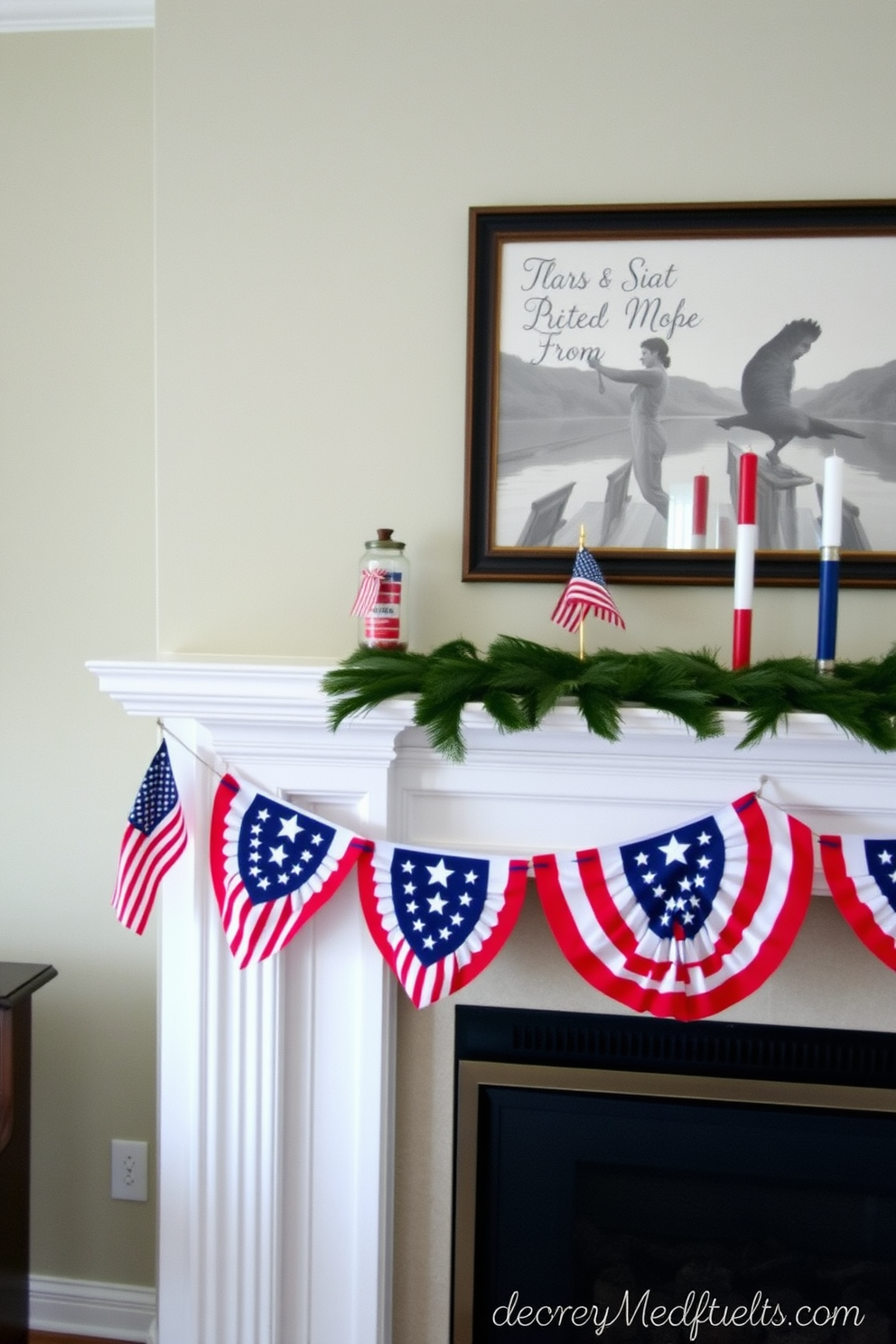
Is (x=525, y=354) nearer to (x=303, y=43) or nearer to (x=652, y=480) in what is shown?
(x=652, y=480)

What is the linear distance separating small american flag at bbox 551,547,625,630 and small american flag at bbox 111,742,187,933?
2.11 feet

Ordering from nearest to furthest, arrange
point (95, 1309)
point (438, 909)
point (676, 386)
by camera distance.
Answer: point (438, 909) → point (676, 386) → point (95, 1309)

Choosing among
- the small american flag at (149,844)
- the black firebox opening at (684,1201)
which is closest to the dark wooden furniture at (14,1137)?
the small american flag at (149,844)

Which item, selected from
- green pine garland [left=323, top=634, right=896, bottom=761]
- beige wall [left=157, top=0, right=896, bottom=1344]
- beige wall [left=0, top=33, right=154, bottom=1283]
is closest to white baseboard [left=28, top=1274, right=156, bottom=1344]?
beige wall [left=0, top=33, right=154, bottom=1283]

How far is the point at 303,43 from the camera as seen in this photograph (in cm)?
161

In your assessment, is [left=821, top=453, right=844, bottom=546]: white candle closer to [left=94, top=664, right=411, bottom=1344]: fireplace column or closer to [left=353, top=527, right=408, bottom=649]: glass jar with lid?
[left=353, top=527, right=408, bottom=649]: glass jar with lid

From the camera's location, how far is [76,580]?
203 centimetres

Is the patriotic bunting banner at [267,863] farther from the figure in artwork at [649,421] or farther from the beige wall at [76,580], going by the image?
the figure in artwork at [649,421]

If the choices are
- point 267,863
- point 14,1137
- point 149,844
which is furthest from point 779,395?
point 14,1137

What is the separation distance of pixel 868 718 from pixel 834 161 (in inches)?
34.4

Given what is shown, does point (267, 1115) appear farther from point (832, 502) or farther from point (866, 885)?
point (832, 502)

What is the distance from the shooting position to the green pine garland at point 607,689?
1.36m

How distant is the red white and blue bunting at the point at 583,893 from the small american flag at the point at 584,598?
0.33 metres

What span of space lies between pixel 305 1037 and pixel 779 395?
1252mm
